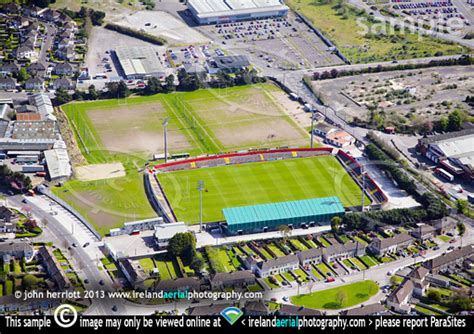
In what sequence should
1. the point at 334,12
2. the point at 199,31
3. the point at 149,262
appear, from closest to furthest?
the point at 149,262, the point at 199,31, the point at 334,12

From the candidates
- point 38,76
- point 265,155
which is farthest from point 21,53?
point 265,155

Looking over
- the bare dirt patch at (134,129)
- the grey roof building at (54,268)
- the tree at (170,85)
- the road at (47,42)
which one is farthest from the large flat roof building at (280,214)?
the road at (47,42)

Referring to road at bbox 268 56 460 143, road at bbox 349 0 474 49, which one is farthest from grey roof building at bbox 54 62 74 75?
road at bbox 349 0 474 49

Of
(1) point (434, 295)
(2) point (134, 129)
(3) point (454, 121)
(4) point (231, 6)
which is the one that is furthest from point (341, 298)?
(4) point (231, 6)

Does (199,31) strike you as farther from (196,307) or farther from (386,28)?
(196,307)

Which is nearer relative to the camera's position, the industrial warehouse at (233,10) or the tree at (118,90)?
the tree at (118,90)

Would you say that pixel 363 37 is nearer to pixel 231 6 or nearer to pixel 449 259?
pixel 231 6

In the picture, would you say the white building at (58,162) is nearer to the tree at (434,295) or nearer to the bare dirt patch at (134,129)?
the bare dirt patch at (134,129)
